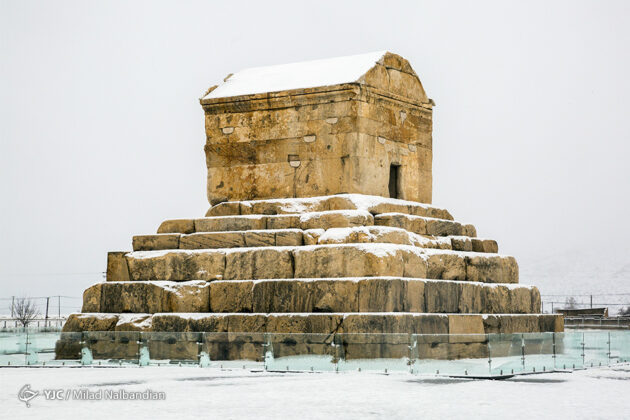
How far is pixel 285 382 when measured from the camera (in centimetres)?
1648

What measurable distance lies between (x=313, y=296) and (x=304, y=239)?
160cm

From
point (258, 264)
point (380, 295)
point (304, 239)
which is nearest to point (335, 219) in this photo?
point (304, 239)

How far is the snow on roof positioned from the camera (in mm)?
22453

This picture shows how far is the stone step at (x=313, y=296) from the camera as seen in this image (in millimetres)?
19359

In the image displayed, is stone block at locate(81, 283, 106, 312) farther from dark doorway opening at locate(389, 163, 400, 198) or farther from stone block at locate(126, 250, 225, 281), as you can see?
dark doorway opening at locate(389, 163, 400, 198)

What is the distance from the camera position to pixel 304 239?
21.1m

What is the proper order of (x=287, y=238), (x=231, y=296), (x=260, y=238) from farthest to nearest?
(x=260, y=238)
(x=287, y=238)
(x=231, y=296)

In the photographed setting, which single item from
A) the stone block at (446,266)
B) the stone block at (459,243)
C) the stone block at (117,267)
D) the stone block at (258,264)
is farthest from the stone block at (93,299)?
the stone block at (459,243)

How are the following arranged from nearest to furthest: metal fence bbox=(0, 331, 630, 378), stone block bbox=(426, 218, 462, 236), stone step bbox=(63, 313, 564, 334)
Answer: metal fence bbox=(0, 331, 630, 378)
stone step bbox=(63, 313, 564, 334)
stone block bbox=(426, 218, 462, 236)

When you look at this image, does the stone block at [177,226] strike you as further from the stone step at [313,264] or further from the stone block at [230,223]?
the stone step at [313,264]

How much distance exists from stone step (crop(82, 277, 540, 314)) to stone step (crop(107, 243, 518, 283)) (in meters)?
0.28

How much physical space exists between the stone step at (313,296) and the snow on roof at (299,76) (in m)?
4.49

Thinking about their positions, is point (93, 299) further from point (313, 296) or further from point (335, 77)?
point (335, 77)

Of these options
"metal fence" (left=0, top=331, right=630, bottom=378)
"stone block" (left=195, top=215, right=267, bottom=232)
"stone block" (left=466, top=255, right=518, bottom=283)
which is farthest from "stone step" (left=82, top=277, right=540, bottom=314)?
"stone block" (left=195, top=215, right=267, bottom=232)
